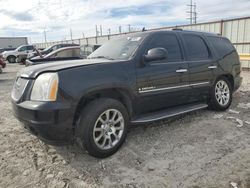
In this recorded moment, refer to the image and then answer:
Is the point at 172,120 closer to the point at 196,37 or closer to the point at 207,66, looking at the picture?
the point at 207,66

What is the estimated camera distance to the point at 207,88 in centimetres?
500

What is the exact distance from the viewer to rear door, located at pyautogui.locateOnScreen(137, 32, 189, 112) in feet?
12.5

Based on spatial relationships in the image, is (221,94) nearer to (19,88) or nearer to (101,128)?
(101,128)

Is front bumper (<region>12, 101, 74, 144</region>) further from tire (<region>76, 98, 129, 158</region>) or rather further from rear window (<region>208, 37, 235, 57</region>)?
rear window (<region>208, 37, 235, 57</region>)

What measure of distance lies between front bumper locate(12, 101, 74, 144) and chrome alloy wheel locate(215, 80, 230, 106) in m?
3.50

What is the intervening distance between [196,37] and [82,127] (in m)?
3.18

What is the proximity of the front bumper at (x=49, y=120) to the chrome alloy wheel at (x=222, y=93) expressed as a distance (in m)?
3.50

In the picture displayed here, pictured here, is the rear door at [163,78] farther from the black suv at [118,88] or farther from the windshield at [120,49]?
the windshield at [120,49]

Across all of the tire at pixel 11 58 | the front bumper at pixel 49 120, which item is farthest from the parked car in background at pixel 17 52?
the front bumper at pixel 49 120

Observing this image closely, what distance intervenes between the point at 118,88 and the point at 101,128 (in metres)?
0.62

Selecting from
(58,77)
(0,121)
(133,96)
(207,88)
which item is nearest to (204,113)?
(207,88)

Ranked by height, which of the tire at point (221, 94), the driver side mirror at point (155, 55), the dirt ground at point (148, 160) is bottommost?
the dirt ground at point (148, 160)

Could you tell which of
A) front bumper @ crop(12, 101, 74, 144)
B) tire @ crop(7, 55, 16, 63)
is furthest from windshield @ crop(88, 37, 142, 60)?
tire @ crop(7, 55, 16, 63)

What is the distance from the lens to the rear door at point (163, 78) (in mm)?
3816
